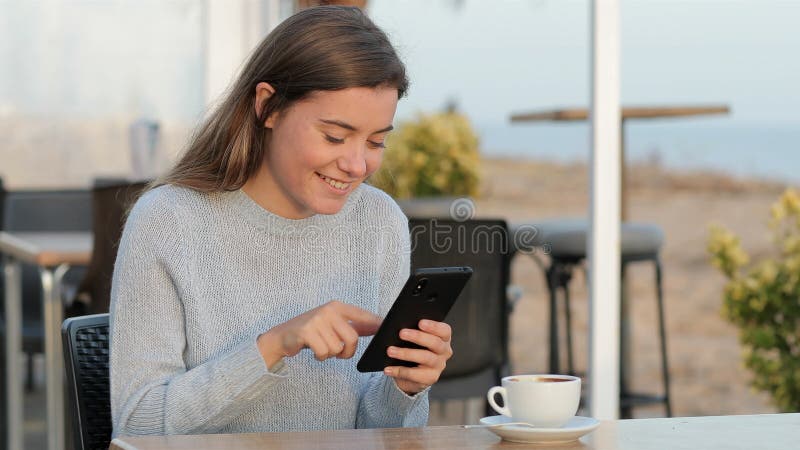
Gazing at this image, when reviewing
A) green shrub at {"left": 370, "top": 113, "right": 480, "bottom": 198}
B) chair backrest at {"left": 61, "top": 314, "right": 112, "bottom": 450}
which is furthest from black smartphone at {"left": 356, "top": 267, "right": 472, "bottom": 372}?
green shrub at {"left": 370, "top": 113, "right": 480, "bottom": 198}

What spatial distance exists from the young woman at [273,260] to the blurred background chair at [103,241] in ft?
4.56

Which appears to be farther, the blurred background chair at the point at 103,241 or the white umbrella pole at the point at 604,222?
the blurred background chair at the point at 103,241

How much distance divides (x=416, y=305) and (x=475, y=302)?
1.58 metres

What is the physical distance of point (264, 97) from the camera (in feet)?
5.65

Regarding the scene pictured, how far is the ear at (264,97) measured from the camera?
5.62 feet

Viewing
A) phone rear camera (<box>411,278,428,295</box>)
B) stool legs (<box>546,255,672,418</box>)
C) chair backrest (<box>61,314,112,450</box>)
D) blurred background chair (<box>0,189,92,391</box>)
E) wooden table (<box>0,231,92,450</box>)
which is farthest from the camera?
blurred background chair (<box>0,189,92,391</box>)

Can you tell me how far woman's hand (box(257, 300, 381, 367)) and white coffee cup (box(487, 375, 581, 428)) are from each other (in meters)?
0.20

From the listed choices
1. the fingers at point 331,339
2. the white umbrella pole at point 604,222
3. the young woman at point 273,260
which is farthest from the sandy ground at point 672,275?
the fingers at point 331,339

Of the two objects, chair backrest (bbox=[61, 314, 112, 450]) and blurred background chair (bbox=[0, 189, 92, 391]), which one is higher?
blurred background chair (bbox=[0, 189, 92, 391])

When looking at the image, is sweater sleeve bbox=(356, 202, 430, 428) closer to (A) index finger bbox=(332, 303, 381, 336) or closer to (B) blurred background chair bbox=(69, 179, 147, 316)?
Answer: (A) index finger bbox=(332, 303, 381, 336)

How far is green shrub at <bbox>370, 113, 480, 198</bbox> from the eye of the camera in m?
6.38

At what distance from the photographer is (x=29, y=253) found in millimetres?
3346

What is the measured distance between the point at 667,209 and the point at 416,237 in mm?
10167

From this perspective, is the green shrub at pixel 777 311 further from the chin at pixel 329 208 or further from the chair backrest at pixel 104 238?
the chin at pixel 329 208
